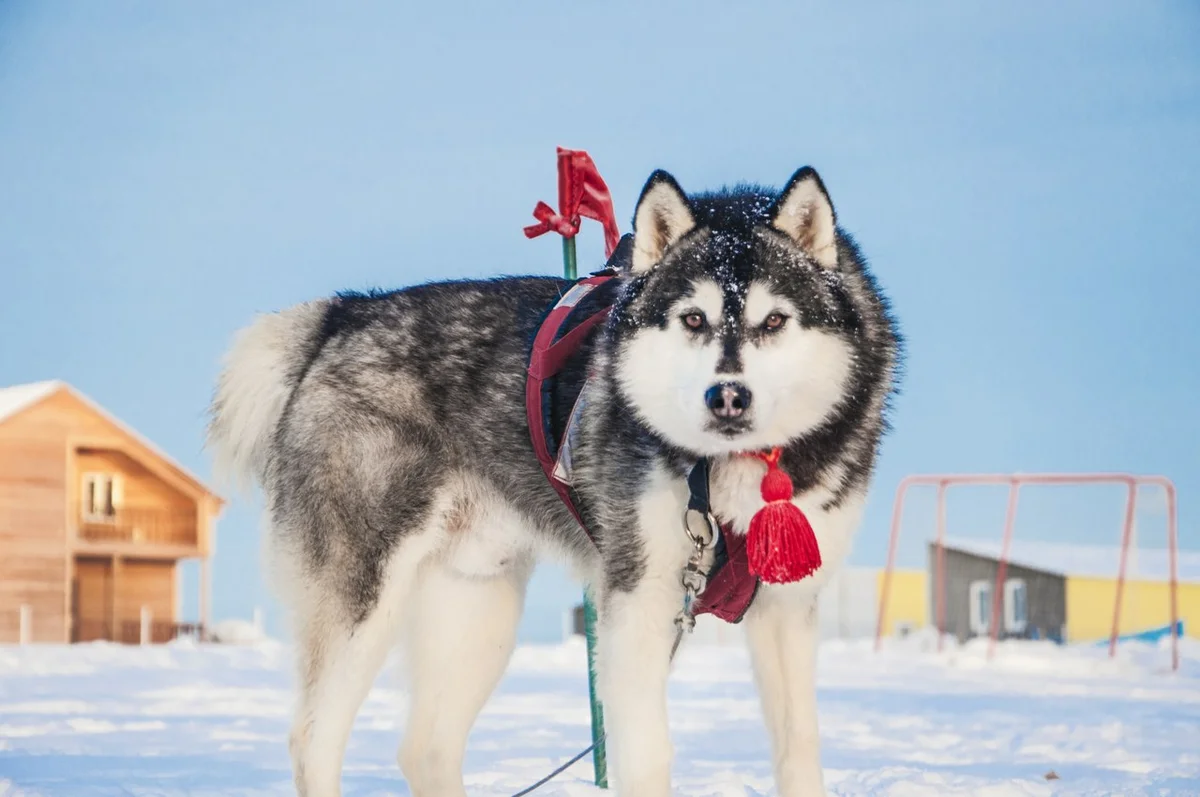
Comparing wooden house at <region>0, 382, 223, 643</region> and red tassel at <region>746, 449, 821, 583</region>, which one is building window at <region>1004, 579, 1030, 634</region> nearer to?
wooden house at <region>0, 382, 223, 643</region>

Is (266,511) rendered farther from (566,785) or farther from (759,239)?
(759,239)

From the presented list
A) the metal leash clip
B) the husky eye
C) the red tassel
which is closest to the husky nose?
the husky eye

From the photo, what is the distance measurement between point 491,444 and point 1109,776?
11.6ft

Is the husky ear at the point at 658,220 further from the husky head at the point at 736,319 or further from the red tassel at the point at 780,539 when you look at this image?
the red tassel at the point at 780,539

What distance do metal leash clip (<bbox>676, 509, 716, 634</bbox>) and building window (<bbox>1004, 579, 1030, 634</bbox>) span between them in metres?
16.0

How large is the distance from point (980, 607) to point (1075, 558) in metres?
1.81

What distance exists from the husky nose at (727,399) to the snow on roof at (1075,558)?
14.1m

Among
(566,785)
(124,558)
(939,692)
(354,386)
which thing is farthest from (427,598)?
(124,558)

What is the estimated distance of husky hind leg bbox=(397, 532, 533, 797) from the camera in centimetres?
454

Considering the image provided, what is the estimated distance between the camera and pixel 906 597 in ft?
67.7

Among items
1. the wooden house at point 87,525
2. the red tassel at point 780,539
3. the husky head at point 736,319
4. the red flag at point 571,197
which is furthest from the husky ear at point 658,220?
the wooden house at point 87,525

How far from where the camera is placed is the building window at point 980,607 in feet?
60.7

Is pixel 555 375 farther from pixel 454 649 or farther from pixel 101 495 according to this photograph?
pixel 101 495

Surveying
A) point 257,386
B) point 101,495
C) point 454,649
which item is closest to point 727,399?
point 454,649
